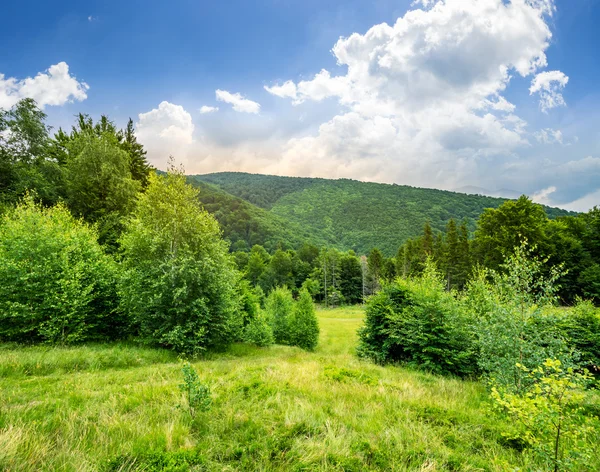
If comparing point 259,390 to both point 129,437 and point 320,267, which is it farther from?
point 320,267

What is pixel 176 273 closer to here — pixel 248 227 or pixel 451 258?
pixel 451 258

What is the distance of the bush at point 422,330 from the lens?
41.7ft

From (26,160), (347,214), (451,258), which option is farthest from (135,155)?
(347,214)

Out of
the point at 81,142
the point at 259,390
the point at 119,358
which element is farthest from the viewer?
the point at 81,142

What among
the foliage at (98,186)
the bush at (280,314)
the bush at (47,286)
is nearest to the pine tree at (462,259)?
the bush at (280,314)

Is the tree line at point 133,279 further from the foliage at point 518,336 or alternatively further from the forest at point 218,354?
the foliage at point 518,336

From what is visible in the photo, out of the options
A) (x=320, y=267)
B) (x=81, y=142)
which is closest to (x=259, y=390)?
(x=81, y=142)

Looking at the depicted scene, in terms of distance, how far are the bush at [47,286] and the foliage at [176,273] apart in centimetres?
161

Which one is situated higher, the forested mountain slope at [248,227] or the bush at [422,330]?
the forested mountain slope at [248,227]

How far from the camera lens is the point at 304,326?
89.0 ft

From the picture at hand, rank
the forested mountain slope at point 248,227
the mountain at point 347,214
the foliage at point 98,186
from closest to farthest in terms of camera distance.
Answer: the foliage at point 98,186, the forested mountain slope at point 248,227, the mountain at point 347,214

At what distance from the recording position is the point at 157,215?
15.5 m

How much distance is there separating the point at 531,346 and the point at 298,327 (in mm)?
21731

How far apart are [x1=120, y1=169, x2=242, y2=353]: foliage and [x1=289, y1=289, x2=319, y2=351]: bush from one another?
11682 millimetres
